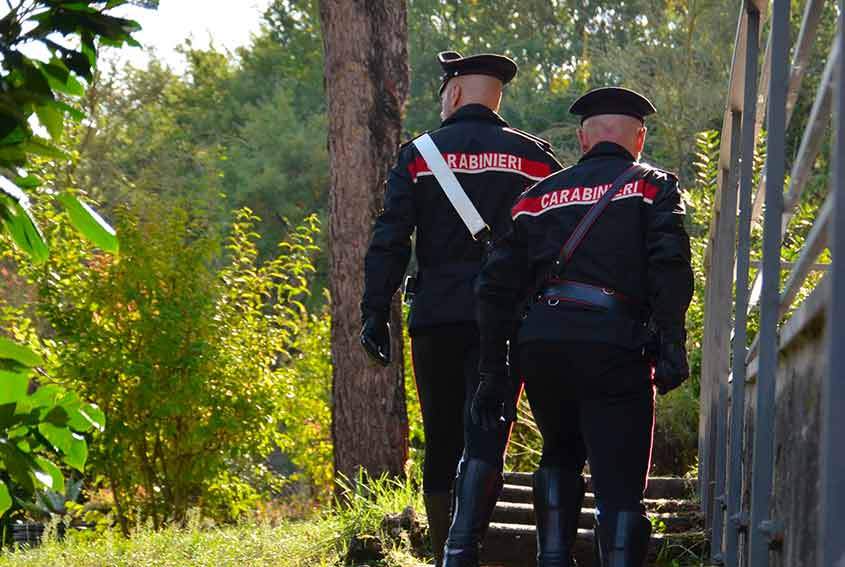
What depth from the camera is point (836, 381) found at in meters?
1.81

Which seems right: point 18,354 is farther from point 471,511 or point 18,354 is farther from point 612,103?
point 471,511

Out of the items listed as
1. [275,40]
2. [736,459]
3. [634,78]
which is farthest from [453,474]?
[275,40]

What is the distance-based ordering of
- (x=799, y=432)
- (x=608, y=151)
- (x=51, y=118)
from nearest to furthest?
1. (x=51, y=118)
2. (x=799, y=432)
3. (x=608, y=151)

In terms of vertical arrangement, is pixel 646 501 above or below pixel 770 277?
below

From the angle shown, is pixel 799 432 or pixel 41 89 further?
pixel 799 432

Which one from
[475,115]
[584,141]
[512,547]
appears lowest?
[512,547]

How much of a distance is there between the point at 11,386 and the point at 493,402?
10.7 ft

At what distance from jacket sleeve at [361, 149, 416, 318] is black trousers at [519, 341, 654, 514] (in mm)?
918

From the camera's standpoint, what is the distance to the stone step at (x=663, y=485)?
8.20 meters

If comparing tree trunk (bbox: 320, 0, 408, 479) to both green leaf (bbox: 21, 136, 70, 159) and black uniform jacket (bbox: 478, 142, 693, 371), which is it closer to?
black uniform jacket (bbox: 478, 142, 693, 371)

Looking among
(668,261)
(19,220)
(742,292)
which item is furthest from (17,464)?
(742,292)

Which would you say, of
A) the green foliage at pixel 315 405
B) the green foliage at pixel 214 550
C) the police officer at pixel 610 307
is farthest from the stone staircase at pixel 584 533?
the green foliage at pixel 315 405

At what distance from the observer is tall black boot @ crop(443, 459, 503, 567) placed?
481cm

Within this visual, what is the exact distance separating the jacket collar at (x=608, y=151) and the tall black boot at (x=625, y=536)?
1106 mm
